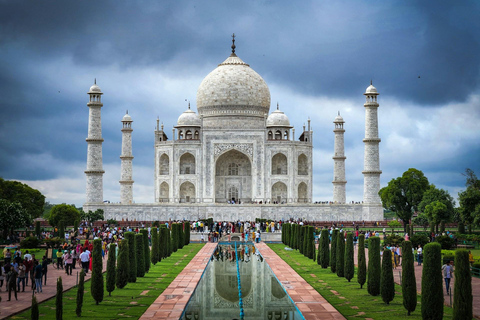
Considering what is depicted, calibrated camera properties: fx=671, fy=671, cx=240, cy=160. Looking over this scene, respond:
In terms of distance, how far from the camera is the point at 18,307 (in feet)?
37.4

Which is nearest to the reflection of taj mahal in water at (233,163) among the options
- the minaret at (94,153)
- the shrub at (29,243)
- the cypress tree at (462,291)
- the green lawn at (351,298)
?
the minaret at (94,153)

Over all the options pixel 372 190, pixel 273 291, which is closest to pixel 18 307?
pixel 273 291

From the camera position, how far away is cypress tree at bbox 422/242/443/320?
10375 millimetres

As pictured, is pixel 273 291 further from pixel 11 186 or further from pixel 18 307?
pixel 11 186

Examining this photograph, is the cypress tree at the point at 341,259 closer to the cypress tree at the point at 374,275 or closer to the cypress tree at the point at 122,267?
the cypress tree at the point at 374,275

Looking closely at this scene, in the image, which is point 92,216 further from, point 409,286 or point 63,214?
point 409,286

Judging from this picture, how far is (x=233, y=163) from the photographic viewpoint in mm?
40719

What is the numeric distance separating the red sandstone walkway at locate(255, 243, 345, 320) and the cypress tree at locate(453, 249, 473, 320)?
1.97m

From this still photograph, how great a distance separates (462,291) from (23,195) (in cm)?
2899

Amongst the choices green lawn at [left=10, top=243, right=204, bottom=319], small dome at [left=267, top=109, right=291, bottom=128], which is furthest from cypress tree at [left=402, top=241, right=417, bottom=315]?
small dome at [left=267, top=109, right=291, bottom=128]

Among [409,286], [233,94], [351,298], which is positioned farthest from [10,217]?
[409,286]

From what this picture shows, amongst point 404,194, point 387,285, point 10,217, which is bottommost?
point 387,285

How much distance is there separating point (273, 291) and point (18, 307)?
5143 millimetres

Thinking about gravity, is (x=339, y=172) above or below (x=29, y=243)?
above
